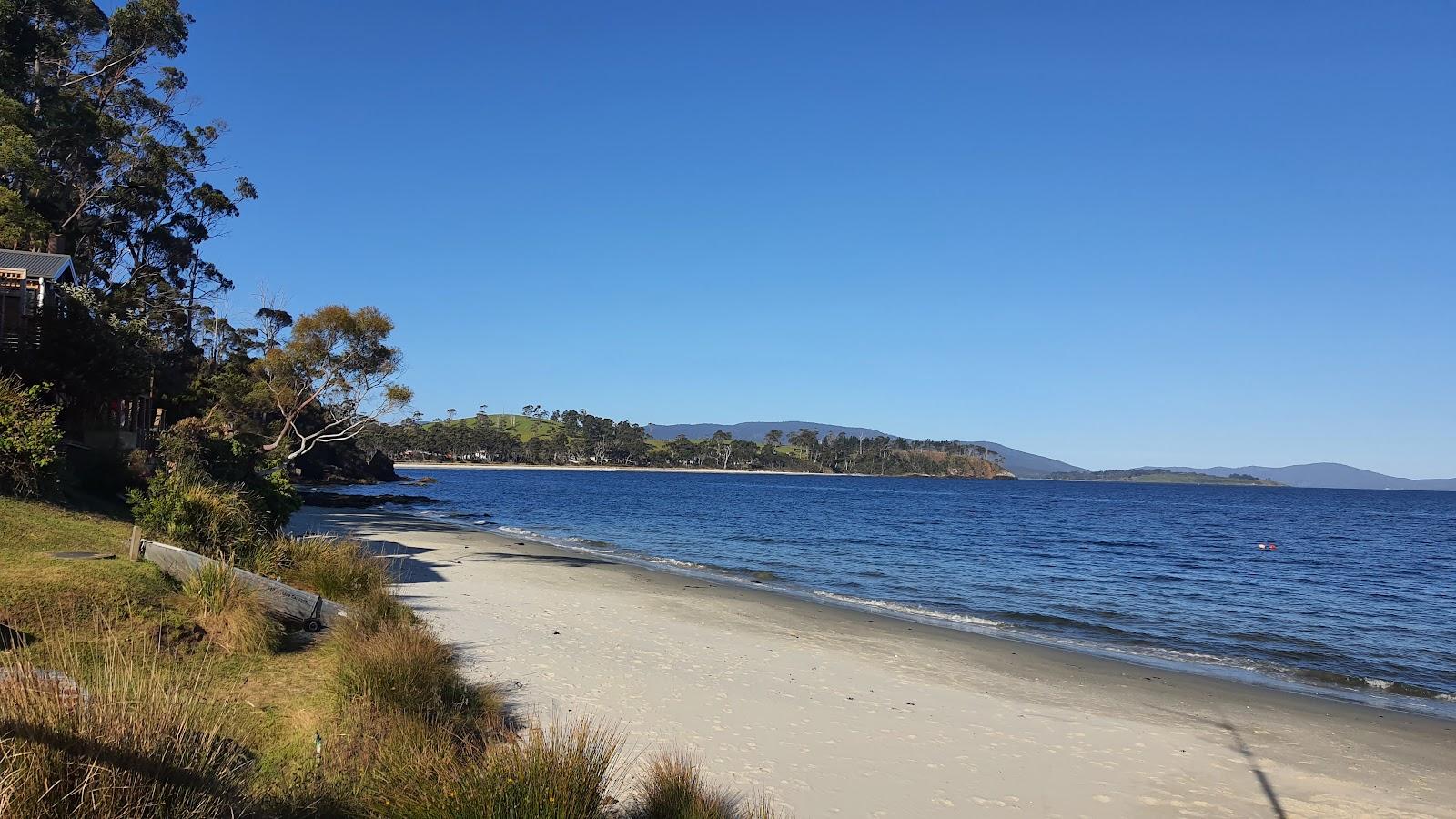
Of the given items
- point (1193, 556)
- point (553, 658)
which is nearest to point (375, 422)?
point (553, 658)

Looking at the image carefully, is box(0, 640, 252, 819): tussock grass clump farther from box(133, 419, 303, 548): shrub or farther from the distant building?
the distant building

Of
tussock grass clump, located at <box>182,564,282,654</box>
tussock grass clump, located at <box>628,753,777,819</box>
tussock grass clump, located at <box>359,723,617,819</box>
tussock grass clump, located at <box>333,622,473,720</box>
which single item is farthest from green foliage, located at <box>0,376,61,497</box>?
tussock grass clump, located at <box>628,753,777,819</box>

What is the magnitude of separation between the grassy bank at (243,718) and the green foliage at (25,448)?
3.25 ft

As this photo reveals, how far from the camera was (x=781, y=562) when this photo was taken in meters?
29.9

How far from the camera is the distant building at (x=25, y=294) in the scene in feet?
59.3

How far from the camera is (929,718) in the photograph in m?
10.5

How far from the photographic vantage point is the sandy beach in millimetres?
8258

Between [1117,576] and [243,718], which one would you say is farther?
[1117,576]

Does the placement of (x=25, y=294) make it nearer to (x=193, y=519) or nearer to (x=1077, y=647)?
(x=193, y=519)

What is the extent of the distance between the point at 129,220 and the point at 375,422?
22369 mm

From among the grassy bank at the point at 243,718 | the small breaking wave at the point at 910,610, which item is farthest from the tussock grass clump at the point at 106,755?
the small breaking wave at the point at 910,610

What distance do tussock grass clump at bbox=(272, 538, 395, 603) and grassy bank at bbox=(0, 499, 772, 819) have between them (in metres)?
0.09

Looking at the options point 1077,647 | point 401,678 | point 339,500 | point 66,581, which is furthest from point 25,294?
point 339,500

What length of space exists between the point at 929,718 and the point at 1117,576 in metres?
22.2
